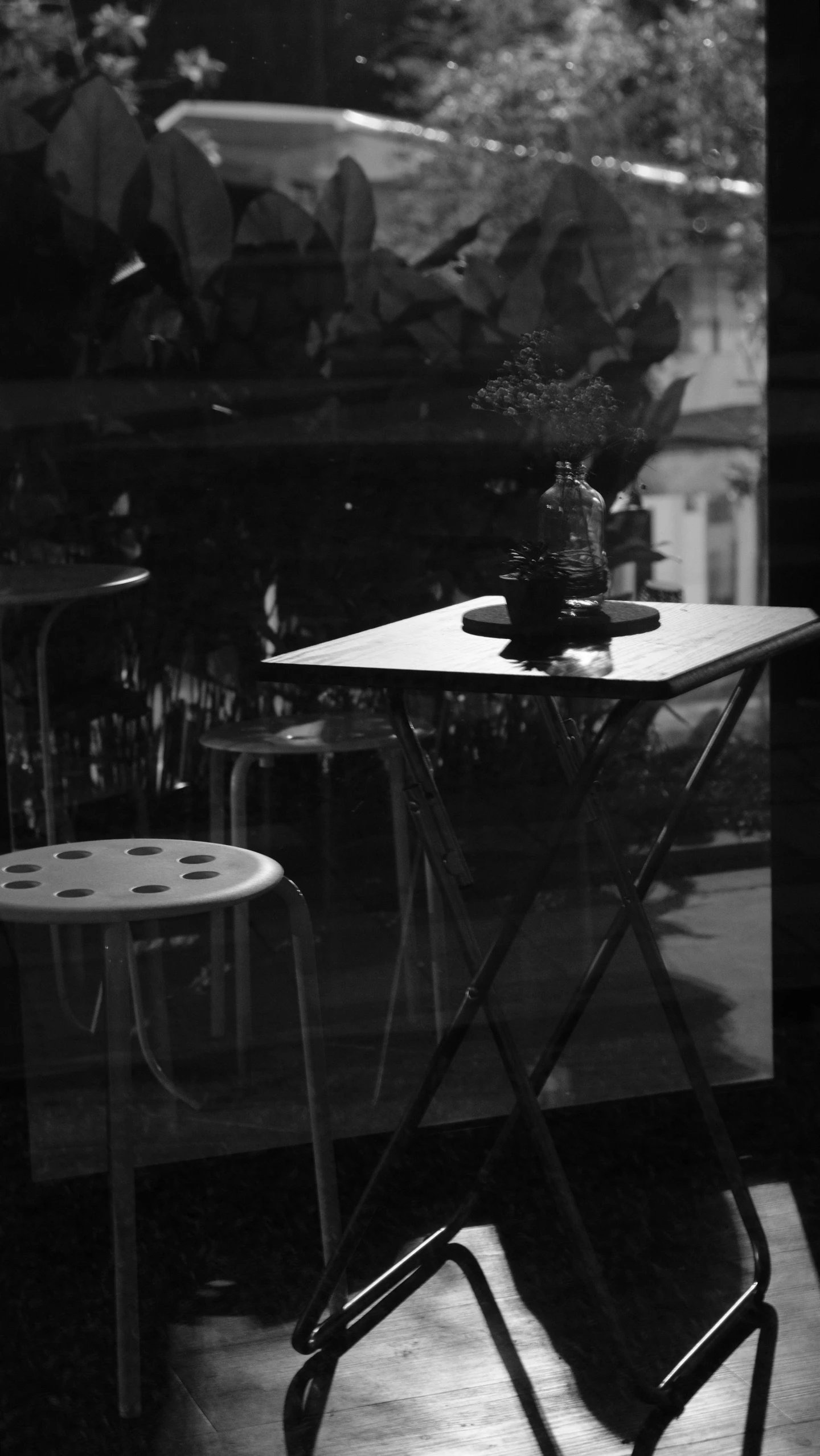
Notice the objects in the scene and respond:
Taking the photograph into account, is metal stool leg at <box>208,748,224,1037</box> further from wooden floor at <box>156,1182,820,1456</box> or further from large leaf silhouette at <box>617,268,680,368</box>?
large leaf silhouette at <box>617,268,680,368</box>

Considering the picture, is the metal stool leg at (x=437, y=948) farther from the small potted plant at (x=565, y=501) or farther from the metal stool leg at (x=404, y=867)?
the small potted plant at (x=565, y=501)

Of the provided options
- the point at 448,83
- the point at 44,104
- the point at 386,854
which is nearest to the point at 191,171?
the point at 44,104

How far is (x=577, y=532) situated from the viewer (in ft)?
8.29

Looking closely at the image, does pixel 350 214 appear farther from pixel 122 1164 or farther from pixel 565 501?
pixel 122 1164

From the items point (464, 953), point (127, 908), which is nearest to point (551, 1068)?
point (464, 953)

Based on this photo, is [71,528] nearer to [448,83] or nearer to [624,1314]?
[448,83]

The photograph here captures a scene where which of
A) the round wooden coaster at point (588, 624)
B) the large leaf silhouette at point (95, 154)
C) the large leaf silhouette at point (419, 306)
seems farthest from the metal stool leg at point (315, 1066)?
the large leaf silhouette at point (95, 154)

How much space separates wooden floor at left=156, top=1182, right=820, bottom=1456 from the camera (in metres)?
2.27

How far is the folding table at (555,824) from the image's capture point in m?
2.22

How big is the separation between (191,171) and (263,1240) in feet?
5.32

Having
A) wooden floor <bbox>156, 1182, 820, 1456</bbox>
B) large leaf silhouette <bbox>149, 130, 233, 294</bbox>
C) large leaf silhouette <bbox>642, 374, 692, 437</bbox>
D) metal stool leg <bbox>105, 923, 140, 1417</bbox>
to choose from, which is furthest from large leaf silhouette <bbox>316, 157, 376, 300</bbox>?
wooden floor <bbox>156, 1182, 820, 1456</bbox>

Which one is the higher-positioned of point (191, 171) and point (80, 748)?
point (191, 171)

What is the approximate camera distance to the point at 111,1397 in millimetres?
2391

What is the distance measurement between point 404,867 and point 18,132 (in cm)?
129
